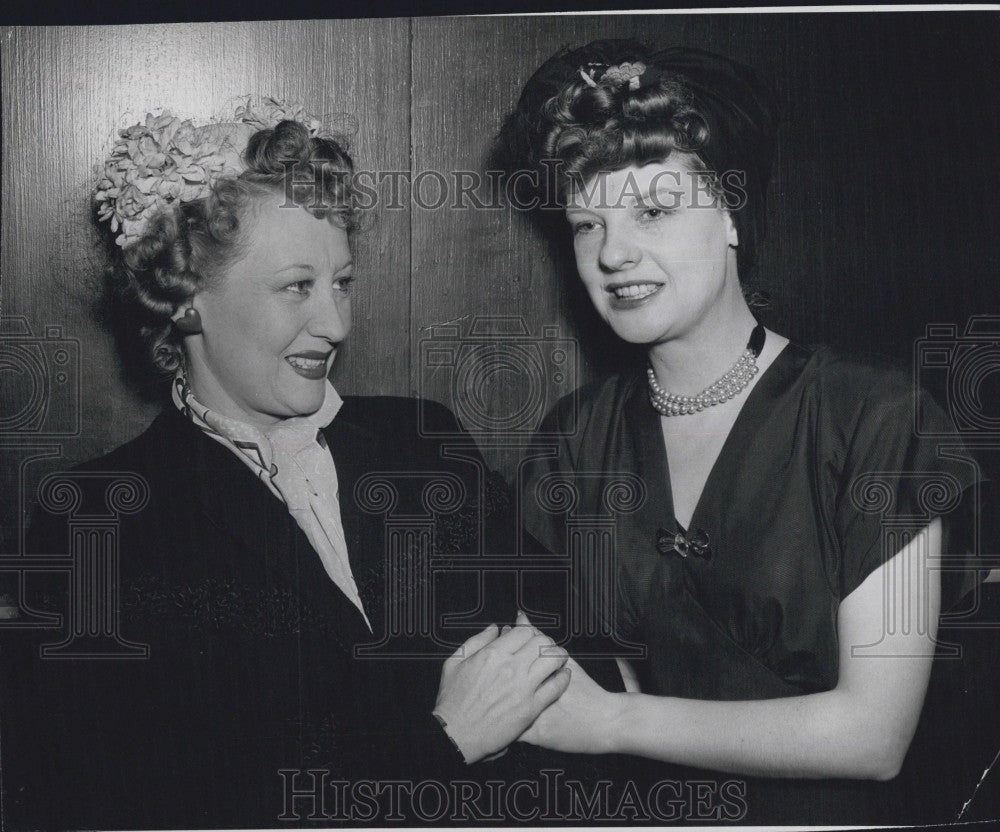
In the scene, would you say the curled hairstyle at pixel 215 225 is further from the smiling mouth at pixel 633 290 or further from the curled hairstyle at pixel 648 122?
the smiling mouth at pixel 633 290

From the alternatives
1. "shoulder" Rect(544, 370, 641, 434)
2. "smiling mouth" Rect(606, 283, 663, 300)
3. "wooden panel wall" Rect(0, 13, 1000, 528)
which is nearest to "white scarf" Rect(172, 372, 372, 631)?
"wooden panel wall" Rect(0, 13, 1000, 528)

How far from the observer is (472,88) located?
2256 millimetres

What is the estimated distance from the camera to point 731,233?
2.19 m

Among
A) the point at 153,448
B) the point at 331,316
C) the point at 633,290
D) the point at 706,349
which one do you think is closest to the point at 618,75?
the point at 633,290

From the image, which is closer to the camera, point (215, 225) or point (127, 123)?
point (215, 225)

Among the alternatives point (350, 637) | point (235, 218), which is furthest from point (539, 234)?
point (350, 637)

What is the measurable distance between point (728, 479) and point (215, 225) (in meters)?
1.10

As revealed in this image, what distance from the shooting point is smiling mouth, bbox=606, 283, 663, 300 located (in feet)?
7.10

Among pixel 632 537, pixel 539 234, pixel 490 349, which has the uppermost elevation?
pixel 539 234

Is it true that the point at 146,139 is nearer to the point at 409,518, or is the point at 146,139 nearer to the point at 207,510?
the point at 207,510

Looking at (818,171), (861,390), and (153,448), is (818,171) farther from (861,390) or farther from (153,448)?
(153,448)

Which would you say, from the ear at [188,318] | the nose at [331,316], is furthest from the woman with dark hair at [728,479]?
the ear at [188,318]

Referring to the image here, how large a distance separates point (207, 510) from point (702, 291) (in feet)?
3.47

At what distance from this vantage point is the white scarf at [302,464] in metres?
2.22
